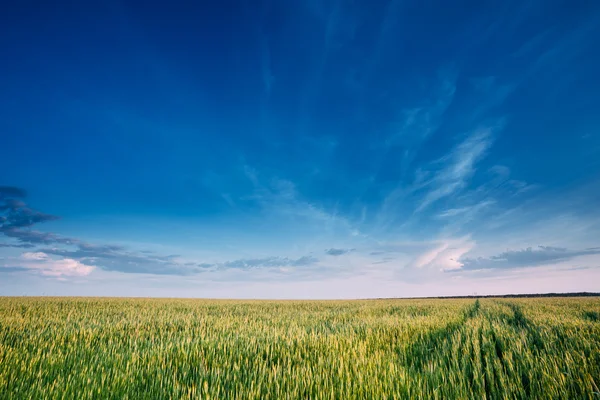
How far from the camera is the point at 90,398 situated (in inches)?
113

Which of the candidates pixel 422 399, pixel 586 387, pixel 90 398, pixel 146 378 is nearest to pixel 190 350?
pixel 146 378

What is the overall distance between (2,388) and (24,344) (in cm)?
327

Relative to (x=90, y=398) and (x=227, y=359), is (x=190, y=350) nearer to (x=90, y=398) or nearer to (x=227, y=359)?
(x=227, y=359)

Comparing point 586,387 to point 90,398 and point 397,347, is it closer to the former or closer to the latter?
point 397,347

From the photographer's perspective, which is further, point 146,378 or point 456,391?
point 146,378

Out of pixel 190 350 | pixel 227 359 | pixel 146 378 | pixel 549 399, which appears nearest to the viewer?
pixel 549 399

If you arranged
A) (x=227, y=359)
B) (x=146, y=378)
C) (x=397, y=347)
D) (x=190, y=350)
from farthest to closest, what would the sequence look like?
(x=397, y=347), (x=190, y=350), (x=227, y=359), (x=146, y=378)

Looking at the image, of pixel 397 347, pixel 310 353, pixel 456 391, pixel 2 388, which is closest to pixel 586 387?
pixel 456 391

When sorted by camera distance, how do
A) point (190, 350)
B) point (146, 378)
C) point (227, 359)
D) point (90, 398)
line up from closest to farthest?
point (90, 398) < point (146, 378) < point (227, 359) < point (190, 350)

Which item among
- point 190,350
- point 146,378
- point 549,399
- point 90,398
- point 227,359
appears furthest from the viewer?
point 190,350

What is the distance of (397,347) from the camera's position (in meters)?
5.56

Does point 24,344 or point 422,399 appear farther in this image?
point 24,344

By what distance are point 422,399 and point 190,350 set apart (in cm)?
357

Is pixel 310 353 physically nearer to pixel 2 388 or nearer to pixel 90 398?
pixel 90 398
